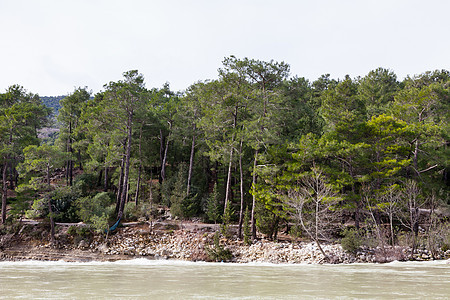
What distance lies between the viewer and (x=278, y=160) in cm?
2269

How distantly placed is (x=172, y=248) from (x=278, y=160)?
9.92m

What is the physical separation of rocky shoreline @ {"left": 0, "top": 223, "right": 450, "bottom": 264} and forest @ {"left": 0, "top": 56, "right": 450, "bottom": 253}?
892 millimetres

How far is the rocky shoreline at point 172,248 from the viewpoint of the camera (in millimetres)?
18203

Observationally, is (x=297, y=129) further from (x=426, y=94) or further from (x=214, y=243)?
(x=214, y=243)

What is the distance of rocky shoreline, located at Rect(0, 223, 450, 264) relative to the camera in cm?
1820

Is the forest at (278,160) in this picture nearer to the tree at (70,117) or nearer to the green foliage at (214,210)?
the green foliage at (214,210)

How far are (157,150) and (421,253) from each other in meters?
26.2

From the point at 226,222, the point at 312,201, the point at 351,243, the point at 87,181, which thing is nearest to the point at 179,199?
the point at 226,222

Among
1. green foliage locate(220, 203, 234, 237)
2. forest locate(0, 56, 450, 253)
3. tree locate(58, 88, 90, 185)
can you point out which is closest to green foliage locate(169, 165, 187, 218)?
forest locate(0, 56, 450, 253)

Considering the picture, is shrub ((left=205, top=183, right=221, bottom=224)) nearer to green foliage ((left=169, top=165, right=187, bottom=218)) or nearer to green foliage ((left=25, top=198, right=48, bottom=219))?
green foliage ((left=169, top=165, right=187, bottom=218))

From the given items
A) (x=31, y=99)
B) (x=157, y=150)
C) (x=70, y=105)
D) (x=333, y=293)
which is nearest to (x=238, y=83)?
(x=157, y=150)

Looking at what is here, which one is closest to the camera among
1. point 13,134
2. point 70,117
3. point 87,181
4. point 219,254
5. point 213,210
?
point 219,254

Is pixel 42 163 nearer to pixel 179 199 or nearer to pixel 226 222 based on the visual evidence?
pixel 179 199

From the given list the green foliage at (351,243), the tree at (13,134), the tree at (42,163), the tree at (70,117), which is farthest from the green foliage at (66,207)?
the green foliage at (351,243)
